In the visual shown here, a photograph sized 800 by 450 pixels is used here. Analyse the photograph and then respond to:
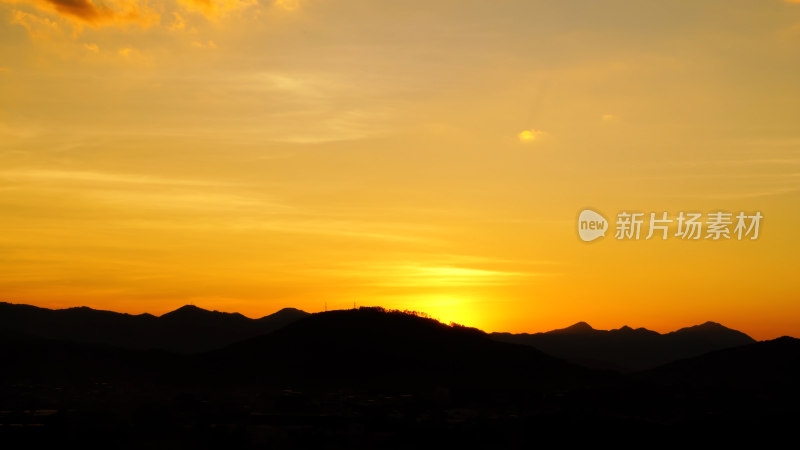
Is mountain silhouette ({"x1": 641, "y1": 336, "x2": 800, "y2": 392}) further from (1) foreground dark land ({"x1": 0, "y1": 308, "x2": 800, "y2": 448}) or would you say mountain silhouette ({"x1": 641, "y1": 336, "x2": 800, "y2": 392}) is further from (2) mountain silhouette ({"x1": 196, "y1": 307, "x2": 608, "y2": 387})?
(2) mountain silhouette ({"x1": 196, "y1": 307, "x2": 608, "y2": 387})

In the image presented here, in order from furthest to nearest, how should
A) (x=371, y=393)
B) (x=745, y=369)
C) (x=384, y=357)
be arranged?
(x=745, y=369) < (x=384, y=357) < (x=371, y=393)

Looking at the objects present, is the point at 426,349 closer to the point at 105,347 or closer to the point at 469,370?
the point at 469,370

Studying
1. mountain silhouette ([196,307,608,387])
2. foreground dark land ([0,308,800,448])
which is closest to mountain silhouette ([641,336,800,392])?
foreground dark land ([0,308,800,448])

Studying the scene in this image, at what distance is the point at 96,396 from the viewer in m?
92.1

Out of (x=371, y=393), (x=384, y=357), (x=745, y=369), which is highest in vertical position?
(x=384, y=357)

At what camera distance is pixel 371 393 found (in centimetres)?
9825

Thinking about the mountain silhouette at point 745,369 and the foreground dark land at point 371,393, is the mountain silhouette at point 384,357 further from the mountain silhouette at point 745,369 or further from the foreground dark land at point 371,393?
the mountain silhouette at point 745,369

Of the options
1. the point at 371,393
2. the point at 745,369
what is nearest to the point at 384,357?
the point at 371,393

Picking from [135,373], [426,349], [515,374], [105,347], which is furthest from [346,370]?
[105,347]

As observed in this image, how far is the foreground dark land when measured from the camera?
2336 inches

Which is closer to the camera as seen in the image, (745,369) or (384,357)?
(384,357)

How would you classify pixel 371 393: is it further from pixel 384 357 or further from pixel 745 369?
pixel 745 369

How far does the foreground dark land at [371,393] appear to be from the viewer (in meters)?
59.3

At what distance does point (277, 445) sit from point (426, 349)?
65637mm
